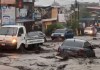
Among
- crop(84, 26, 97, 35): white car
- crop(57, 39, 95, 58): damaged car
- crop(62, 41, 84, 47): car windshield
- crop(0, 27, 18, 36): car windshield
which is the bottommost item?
crop(84, 26, 97, 35): white car

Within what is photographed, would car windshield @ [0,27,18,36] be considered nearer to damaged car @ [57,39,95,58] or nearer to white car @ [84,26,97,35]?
damaged car @ [57,39,95,58]

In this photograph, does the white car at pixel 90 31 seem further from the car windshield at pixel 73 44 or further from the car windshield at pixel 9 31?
the car windshield at pixel 73 44

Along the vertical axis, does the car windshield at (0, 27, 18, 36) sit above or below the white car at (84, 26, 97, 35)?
above

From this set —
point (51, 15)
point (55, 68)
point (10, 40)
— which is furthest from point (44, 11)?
point (55, 68)

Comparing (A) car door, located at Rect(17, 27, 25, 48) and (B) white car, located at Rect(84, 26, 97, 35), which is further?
(B) white car, located at Rect(84, 26, 97, 35)

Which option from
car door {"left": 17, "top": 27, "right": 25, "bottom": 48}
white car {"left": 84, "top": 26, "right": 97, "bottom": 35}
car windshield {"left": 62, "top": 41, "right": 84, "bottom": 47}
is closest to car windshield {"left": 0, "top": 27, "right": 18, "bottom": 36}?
car door {"left": 17, "top": 27, "right": 25, "bottom": 48}

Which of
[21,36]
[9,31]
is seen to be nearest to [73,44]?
[21,36]

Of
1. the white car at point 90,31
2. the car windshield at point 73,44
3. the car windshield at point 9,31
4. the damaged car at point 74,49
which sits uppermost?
the car windshield at point 9,31

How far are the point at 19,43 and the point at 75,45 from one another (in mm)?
5057

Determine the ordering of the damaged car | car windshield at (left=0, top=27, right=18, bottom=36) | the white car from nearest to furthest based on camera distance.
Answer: the damaged car, car windshield at (left=0, top=27, right=18, bottom=36), the white car

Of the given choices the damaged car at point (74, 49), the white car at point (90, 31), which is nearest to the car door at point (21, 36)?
the damaged car at point (74, 49)

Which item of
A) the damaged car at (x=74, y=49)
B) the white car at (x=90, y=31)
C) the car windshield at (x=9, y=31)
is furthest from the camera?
the white car at (x=90, y=31)

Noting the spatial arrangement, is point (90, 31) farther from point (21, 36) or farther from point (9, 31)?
point (9, 31)

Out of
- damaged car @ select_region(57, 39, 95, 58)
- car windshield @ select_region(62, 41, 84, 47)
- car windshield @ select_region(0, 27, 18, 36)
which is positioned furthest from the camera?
car windshield @ select_region(0, 27, 18, 36)
